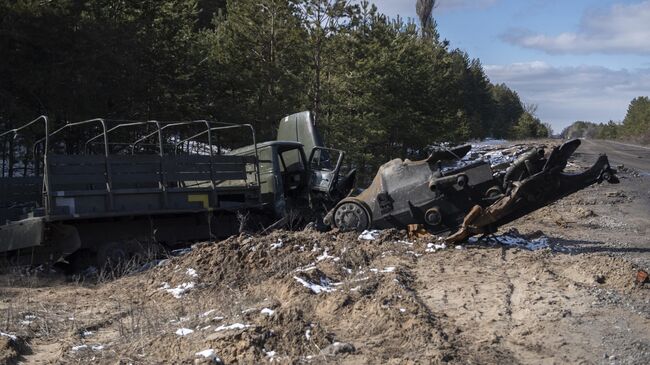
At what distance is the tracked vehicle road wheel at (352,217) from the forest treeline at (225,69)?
9762mm

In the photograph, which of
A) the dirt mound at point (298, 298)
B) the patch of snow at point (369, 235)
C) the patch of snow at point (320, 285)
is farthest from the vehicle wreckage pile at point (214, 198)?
the patch of snow at point (320, 285)

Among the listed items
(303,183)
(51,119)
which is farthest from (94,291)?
(51,119)

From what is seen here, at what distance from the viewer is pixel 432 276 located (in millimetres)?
7758

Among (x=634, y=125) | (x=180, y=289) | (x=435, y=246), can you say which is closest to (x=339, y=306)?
(x=180, y=289)

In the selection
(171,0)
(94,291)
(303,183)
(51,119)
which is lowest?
(94,291)

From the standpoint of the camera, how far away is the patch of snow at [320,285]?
7.07m

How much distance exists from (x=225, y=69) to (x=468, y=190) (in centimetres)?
1485

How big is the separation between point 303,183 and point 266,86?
11.0 metres

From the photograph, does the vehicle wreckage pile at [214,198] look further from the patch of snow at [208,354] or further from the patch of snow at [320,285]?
the patch of snow at [208,354]

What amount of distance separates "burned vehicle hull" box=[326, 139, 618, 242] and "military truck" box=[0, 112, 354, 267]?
8.26ft

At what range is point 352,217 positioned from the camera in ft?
34.5

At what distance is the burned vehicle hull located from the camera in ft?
31.5

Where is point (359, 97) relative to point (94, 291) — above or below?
above

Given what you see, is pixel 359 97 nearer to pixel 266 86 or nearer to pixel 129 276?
pixel 266 86
